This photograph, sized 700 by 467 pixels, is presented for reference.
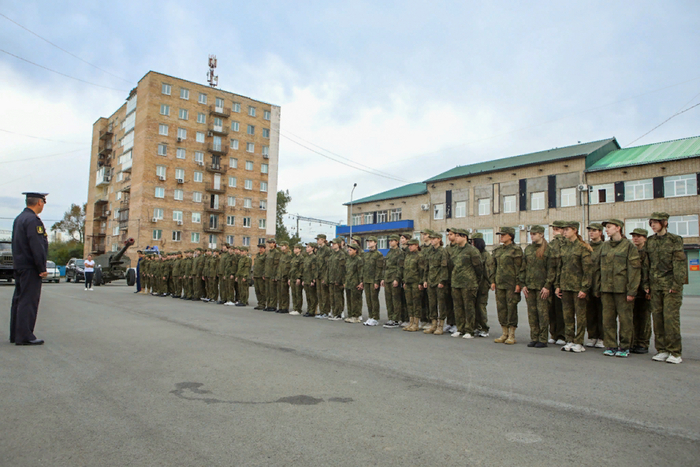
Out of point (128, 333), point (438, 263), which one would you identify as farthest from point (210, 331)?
point (438, 263)

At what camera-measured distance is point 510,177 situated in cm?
4325

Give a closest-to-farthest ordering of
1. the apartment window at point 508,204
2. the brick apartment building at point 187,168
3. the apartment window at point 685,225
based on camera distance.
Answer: the apartment window at point 685,225
the apartment window at point 508,204
the brick apartment building at point 187,168

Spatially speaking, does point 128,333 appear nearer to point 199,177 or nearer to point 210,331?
point 210,331

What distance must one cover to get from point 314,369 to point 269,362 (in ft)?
2.31

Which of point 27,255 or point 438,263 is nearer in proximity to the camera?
point 27,255

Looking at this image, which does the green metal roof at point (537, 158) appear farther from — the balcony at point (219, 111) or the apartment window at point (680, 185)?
the balcony at point (219, 111)

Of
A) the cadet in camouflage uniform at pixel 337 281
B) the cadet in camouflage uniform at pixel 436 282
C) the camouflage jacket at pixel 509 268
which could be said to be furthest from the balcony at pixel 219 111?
the camouflage jacket at pixel 509 268

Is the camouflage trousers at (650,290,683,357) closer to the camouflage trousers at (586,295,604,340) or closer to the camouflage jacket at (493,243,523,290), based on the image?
the camouflage trousers at (586,295,604,340)

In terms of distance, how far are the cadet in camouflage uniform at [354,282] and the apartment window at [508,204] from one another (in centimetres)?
3428

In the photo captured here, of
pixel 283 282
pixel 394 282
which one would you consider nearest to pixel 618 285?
pixel 394 282

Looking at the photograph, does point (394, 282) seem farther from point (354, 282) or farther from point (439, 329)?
point (439, 329)

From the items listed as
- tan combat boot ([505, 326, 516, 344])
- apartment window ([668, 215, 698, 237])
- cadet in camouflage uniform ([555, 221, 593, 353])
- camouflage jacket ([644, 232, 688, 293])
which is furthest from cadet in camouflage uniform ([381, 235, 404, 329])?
apartment window ([668, 215, 698, 237])

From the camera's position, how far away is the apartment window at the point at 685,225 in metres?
32.7

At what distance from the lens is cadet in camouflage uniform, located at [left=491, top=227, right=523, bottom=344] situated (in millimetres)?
8195
